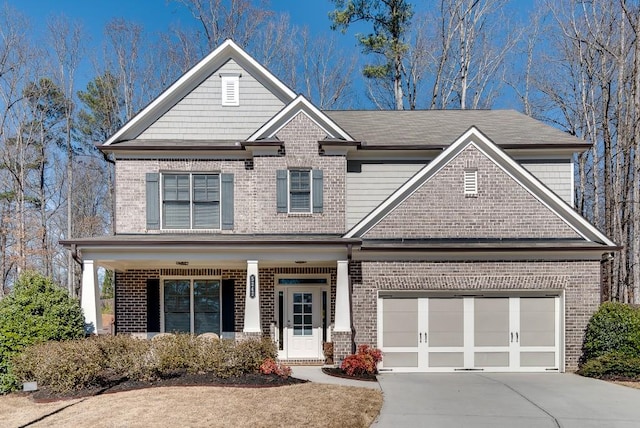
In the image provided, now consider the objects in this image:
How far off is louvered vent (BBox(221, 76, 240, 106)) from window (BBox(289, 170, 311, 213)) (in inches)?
124

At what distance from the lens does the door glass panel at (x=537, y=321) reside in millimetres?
11820

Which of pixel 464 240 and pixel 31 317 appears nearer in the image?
pixel 31 317

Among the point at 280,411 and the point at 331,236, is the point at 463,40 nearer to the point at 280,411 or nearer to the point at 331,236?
the point at 331,236

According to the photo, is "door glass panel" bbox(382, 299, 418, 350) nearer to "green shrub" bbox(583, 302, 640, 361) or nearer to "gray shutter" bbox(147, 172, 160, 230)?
"green shrub" bbox(583, 302, 640, 361)

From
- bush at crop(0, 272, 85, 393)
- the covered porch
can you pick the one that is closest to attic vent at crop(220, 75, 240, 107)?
the covered porch

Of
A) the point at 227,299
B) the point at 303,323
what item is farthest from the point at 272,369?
the point at 227,299

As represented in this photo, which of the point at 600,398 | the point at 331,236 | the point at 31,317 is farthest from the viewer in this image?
the point at 331,236

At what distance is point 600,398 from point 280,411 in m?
6.19

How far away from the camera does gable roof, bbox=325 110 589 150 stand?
13.9m

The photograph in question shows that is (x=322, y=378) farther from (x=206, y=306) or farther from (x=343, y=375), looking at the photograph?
(x=206, y=306)

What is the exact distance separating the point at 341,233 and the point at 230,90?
566 centimetres

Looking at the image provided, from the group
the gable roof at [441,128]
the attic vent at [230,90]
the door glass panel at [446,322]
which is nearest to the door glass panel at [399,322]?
the door glass panel at [446,322]

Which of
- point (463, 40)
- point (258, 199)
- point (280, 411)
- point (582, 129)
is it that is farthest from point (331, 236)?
point (463, 40)

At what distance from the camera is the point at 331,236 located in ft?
42.0
